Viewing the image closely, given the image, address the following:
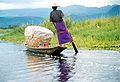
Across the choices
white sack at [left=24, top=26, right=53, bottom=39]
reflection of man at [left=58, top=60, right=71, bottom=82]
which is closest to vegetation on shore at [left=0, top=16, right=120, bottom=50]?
white sack at [left=24, top=26, right=53, bottom=39]

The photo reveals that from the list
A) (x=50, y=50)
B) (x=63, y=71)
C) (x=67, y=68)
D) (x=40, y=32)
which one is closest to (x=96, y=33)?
(x=40, y=32)

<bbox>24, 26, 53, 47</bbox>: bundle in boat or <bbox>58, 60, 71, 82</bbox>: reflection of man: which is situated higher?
<bbox>24, 26, 53, 47</bbox>: bundle in boat

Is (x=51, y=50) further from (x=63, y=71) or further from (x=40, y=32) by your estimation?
(x=63, y=71)

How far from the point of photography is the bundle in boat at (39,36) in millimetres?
27547

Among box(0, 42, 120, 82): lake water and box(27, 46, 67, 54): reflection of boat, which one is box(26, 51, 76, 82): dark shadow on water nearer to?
box(0, 42, 120, 82): lake water

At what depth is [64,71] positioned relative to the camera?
18.7 metres

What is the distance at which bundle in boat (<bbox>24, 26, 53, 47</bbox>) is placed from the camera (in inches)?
1085

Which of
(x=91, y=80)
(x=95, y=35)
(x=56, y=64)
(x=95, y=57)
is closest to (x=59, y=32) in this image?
(x=95, y=57)

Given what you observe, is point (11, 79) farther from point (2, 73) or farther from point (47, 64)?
point (47, 64)

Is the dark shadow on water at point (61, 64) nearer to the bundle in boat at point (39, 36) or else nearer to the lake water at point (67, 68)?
the lake water at point (67, 68)

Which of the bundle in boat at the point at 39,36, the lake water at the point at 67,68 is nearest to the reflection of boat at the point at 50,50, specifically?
the lake water at the point at 67,68

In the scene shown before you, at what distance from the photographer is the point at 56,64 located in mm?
21500

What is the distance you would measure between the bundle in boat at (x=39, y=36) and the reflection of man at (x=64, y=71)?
504 centimetres

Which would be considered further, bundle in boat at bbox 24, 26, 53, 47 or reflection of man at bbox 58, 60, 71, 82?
bundle in boat at bbox 24, 26, 53, 47
